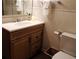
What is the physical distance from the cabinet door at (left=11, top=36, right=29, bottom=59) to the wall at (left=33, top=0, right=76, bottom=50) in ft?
2.22

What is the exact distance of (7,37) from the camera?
1.63 metres

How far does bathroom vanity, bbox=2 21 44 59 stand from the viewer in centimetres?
164

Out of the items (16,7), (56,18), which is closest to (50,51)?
(56,18)

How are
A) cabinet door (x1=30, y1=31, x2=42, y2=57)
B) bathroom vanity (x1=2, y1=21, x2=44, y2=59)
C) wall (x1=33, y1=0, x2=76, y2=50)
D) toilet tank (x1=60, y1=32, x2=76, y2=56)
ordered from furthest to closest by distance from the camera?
cabinet door (x1=30, y1=31, x2=42, y2=57), wall (x1=33, y1=0, x2=76, y2=50), toilet tank (x1=60, y1=32, x2=76, y2=56), bathroom vanity (x1=2, y1=21, x2=44, y2=59)

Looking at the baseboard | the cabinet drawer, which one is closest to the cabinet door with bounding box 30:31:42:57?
the cabinet drawer

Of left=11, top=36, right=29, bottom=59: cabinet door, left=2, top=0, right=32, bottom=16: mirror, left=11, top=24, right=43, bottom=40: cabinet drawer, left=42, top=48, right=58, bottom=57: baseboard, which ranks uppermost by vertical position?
left=2, top=0, right=32, bottom=16: mirror

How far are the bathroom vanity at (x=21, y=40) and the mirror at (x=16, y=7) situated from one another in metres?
0.35

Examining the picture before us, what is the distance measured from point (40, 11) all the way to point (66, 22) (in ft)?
2.54

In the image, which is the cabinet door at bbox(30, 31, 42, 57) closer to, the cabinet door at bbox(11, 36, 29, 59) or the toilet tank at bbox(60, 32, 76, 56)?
the cabinet door at bbox(11, 36, 29, 59)

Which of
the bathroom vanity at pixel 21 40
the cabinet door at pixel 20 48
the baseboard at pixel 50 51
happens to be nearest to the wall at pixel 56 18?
the baseboard at pixel 50 51

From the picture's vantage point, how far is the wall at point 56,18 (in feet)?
6.52

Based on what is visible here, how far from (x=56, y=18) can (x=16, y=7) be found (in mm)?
1011

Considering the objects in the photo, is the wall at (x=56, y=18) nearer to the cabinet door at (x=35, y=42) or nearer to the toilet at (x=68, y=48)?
the cabinet door at (x=35, y=42)

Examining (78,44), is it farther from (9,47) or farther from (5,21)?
(5,21)
